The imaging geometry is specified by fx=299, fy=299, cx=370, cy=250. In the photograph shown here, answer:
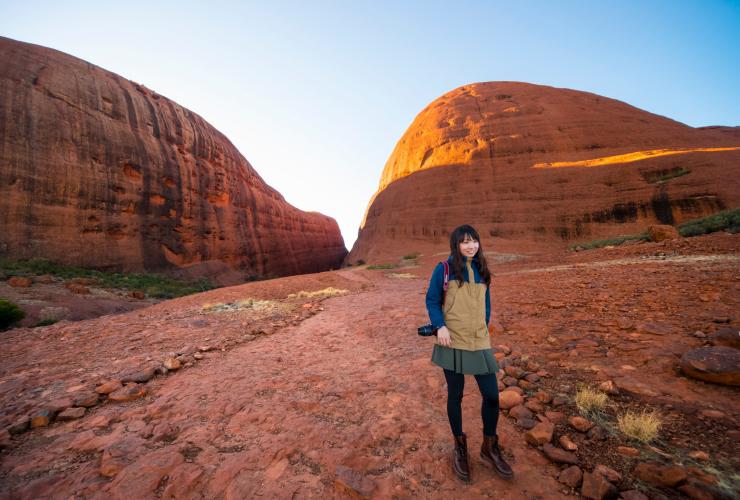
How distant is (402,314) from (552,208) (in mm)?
22423

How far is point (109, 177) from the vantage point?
16.7m

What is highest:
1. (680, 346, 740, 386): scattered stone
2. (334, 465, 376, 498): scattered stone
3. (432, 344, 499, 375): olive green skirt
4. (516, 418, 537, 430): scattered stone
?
(432, 344, 499, 375): olive green skirt

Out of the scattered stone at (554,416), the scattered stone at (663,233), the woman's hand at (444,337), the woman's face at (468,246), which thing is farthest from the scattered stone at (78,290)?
the scattered stone at (663,233)

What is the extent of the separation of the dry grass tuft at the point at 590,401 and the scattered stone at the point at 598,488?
0.80 metres

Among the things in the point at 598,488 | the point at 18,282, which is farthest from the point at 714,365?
the point at 18,282

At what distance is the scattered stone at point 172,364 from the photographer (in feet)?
12.9

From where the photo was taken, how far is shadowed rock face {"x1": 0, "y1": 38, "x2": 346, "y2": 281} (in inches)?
552

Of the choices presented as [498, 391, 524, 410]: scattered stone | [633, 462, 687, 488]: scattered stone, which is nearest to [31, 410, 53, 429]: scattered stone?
[498, 391, 524, 410]: scattered stone

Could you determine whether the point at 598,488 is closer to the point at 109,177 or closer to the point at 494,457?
the point at 494,457

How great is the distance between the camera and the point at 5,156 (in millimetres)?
13508

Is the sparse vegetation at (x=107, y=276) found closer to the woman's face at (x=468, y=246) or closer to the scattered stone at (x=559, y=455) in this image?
the woman's face at (x=468, y=246)

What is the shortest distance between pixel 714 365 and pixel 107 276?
67.0 ft

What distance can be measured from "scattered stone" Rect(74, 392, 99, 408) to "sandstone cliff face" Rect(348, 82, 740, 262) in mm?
24615

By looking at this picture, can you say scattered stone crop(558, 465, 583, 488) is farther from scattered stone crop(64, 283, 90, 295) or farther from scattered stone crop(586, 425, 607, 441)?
scattered stone crop(64, 283, 90, 295)
